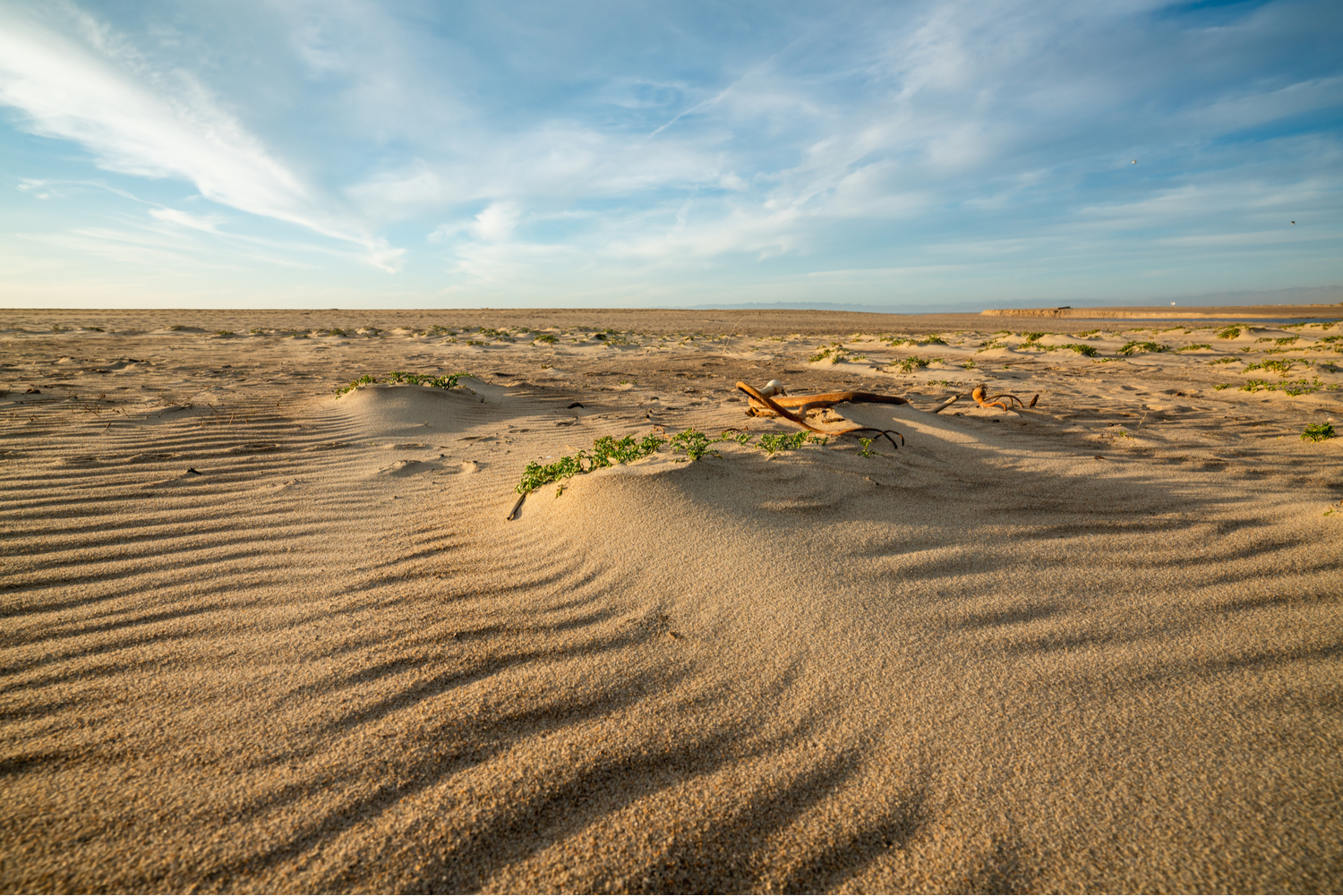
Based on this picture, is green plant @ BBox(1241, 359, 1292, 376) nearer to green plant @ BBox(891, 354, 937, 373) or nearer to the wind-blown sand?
green plant @ BBox(891, 354, 937, 373)

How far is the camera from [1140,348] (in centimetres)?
1068

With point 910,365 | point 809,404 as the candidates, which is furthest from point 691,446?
point 910,365

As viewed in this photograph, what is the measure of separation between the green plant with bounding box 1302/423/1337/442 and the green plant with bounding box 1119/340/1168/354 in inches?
294

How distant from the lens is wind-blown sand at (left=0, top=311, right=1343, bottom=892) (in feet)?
3.67

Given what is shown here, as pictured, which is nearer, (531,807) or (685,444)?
(531,807)

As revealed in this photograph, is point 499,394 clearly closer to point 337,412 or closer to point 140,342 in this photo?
point 337,412

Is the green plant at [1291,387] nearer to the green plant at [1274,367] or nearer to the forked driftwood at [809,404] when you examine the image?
the green plant at [1274,367]

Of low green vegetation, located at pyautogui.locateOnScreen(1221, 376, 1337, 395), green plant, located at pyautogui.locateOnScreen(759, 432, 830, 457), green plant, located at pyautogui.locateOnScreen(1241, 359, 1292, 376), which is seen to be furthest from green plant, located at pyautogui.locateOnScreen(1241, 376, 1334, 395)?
green plant, located at pyautogui.locateOnScreen(759, 432, 830, 457)

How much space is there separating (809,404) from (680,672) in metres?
2.61

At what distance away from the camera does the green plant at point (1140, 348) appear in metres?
10.3

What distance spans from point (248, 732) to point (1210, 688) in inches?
98.4

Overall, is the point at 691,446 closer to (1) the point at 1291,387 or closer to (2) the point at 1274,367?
(1) the point at 1291,387

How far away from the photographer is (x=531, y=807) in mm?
1214

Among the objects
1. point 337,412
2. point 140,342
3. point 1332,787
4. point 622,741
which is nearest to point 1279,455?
point 1332,787
